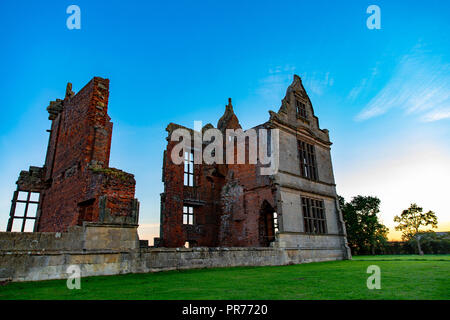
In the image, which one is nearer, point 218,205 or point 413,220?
point 218,205

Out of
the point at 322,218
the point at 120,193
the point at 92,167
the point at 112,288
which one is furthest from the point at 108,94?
the point at 322,218

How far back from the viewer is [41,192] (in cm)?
1546

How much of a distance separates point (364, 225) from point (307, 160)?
68.0ft

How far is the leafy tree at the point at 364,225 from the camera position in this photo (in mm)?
34750

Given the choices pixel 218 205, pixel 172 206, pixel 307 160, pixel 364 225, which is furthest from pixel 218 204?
pixel 364 225

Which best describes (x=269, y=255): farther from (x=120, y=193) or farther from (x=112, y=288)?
(x=112, y=288)

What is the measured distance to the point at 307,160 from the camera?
67.1 ft

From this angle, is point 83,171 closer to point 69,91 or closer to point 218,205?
point 69,91

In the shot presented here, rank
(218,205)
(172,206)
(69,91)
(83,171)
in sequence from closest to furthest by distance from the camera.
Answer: (83,171)
(69,91)
(172,206)
(218,205)

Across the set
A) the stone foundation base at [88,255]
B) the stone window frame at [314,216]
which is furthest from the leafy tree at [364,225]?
the stone foundation base at [88,255]

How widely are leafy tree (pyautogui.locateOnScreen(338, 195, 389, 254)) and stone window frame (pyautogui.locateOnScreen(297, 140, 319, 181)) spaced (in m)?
18.9

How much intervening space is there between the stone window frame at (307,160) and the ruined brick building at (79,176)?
13049 mm

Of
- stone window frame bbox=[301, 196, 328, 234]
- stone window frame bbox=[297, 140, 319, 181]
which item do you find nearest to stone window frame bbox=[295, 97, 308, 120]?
stone window frame bbox=[297, 140, 319, 181]

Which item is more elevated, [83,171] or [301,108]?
[301,108]
